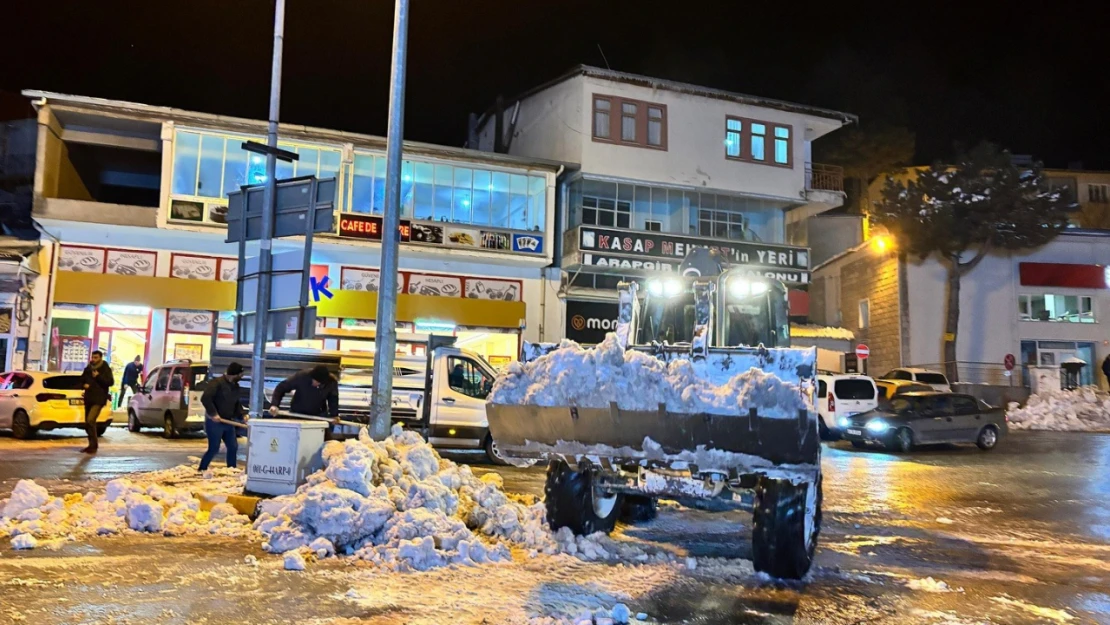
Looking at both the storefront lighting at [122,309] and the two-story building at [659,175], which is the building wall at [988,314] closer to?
the two-story building at [659,175]

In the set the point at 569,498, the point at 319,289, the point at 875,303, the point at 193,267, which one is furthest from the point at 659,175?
the point at 569,498

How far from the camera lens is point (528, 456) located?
6.60 metres

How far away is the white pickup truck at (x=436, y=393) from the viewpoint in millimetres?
13664

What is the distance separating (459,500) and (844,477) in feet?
26.1

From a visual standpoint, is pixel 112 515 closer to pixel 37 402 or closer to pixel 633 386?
pixel 633 386

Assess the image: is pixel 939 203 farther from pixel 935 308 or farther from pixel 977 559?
pixel 977 559

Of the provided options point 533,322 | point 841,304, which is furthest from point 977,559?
point 841,304

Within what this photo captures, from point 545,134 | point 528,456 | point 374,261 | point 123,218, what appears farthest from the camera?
point 545,134

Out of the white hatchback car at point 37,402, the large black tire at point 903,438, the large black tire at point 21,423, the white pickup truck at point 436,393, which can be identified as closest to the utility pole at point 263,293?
the white pickup truck at point 436,393

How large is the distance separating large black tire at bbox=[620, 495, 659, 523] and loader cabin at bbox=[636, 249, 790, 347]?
5.98 ft

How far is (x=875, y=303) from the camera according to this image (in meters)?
34.4

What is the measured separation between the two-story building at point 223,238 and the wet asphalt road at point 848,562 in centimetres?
1139

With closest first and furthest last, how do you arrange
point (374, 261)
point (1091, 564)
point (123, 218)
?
point (1091, 564)
point (123, 218)
point (374, 261)

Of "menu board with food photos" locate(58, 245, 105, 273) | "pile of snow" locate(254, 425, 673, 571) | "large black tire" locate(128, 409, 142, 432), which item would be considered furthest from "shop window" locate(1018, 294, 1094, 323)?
"menu board with food photos" locate(58, 245, 105, 273)
